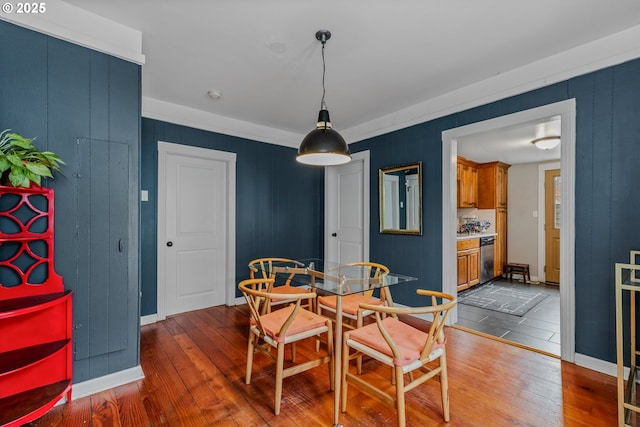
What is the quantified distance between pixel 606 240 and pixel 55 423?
3920mm

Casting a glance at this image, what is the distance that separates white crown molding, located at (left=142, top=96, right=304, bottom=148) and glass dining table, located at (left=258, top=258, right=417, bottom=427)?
2230 millimetres

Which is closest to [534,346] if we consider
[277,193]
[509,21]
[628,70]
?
[628,70]

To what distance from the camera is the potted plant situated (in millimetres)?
1591

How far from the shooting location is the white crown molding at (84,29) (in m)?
1.87

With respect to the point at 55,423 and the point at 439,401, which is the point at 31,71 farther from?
the point at 439,401

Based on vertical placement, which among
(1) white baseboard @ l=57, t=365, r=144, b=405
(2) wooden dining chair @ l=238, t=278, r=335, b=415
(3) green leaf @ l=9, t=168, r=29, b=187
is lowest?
(1) white baseboard @ l=57, t=365, r=144, b=405

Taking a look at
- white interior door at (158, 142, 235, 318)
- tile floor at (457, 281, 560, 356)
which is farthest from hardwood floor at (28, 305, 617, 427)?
white interior door at (158, 142, 235, 318)

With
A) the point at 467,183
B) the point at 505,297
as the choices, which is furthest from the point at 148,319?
the point at 467,183

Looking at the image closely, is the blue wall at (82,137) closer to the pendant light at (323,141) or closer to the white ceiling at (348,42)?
the white ceiling at (348,42)

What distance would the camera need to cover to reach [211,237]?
4023mm

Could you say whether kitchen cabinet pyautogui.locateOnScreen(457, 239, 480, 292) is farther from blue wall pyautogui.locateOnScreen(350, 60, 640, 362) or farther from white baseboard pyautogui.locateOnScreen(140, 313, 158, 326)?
white baseboard pyautogui.locateOnScreen(140, 313, 158, 326)

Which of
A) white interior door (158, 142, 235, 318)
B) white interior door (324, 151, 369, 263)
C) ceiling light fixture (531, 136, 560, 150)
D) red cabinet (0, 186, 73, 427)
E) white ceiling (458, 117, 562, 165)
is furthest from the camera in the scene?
white interior door (324, 151, 369, 263)

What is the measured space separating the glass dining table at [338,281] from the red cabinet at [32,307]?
59.1 inches

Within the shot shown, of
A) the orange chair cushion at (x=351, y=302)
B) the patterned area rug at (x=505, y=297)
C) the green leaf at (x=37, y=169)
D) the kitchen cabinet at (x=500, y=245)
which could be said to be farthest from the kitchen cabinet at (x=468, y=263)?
the green leaf at (x=37, y=169)
